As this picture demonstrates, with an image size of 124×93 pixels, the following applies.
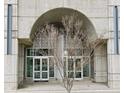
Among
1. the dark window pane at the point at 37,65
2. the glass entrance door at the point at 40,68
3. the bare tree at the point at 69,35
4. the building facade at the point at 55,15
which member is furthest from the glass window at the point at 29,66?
the building facade at the point at 55,15

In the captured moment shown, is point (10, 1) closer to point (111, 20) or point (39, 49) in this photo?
point (39, 49)

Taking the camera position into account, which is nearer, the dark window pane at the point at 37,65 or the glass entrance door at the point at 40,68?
the glass entrance door at the point at 40,68

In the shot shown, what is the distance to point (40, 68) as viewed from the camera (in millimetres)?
25828

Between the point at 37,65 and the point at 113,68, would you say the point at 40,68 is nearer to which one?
the point at 37,65

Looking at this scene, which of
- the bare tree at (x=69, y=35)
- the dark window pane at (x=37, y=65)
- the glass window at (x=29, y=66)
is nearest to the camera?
the bare tree at (x=69, y=35)

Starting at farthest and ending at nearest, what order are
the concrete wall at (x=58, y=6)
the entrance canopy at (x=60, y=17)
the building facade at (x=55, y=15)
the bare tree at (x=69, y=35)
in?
the entrance canopy at (x=60, y=17)
the concrete wall at (x=58, y=6)
the building facade at (x=55, y=15)
the bare tree at (x=69, y=35)

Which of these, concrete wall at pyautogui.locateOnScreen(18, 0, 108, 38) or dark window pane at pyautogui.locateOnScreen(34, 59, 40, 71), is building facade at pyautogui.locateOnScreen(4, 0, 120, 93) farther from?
dark window pane at pyautogui.locateOnScreen(34, 59, 40, 71)

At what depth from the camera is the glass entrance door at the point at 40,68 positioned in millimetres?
25672

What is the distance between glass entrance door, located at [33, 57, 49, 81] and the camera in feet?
84.2

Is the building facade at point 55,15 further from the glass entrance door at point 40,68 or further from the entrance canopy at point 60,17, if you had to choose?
the glass entrance door at point 40,68
